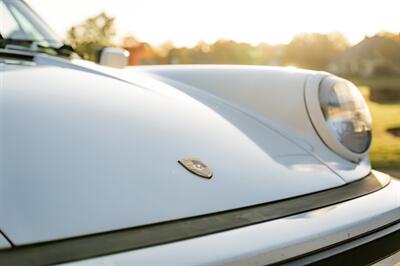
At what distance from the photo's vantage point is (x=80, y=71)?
1526 millimetres

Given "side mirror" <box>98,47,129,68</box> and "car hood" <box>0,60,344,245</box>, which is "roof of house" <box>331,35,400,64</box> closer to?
"side mirror" <box>98,47,129,68</box>

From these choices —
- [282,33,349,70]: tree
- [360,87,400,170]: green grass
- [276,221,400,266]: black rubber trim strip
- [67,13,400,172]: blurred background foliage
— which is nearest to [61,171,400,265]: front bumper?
[276,221,400,266]: black rubber trim strip

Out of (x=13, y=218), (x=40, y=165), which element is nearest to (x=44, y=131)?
(x=40, y=165)

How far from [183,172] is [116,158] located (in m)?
0.16

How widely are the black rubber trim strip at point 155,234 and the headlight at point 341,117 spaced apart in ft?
1.35

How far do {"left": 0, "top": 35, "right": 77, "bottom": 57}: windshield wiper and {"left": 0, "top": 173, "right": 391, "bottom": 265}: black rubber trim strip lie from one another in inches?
43.7

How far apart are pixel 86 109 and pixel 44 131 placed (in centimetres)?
18

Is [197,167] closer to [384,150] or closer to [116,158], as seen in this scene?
[116,158]

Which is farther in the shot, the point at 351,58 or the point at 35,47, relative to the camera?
the point at 351,58

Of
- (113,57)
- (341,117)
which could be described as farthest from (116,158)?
(113,57)

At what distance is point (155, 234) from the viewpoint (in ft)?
3.07

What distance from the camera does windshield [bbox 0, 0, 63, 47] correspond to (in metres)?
1.93

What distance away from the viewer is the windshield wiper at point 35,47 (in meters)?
1.81

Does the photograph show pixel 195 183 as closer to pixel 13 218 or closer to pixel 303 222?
pixel 303 222
